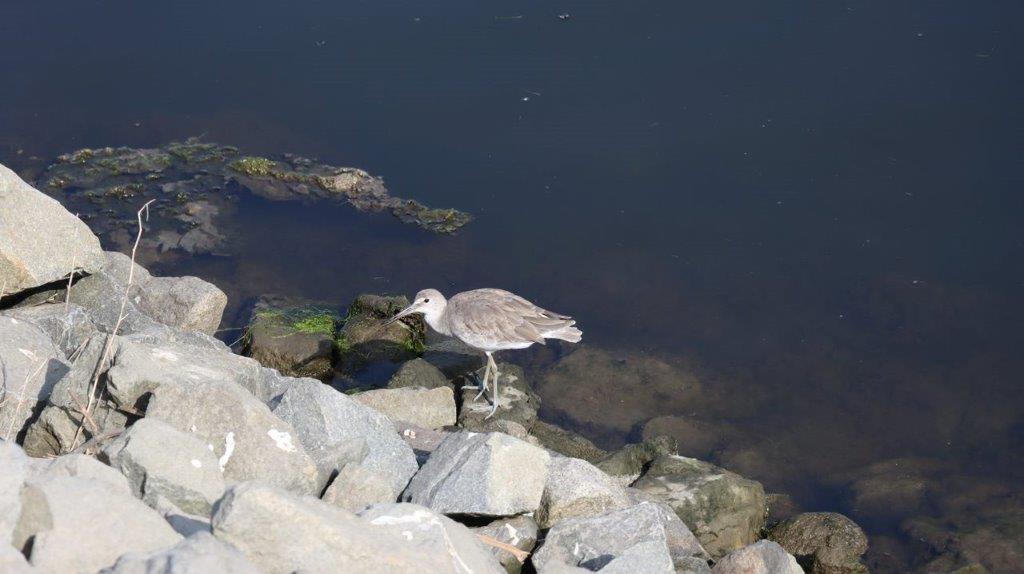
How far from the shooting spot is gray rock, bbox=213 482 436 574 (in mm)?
3568

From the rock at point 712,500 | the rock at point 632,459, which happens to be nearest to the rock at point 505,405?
the rock at point 632,459

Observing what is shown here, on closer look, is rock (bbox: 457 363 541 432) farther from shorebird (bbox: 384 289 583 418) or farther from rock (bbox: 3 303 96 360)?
rock (bbox: 3 303 96 360)

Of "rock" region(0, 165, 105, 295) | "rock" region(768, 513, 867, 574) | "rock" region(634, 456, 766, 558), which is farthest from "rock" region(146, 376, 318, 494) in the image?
"rock" region(768, 513, 867, 574)

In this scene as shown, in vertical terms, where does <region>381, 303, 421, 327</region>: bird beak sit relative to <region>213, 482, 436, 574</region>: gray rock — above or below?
below

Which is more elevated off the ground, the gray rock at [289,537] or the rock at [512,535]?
the gray rock at [289,537]

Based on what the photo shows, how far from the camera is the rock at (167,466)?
13.7 feet

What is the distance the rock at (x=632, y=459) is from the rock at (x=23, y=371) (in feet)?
12.2

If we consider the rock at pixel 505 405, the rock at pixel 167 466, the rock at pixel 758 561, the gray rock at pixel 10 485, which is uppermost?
the gray rock at pixel 10 485

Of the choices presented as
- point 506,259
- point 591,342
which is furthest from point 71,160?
point 591,342

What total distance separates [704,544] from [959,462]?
2.81m

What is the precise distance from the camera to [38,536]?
3.44 m

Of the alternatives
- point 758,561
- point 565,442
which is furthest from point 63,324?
point 758,561

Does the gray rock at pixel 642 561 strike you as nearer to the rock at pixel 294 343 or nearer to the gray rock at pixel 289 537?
the gray rock at pixel 289 537

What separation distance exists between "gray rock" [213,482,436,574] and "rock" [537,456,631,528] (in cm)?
182
